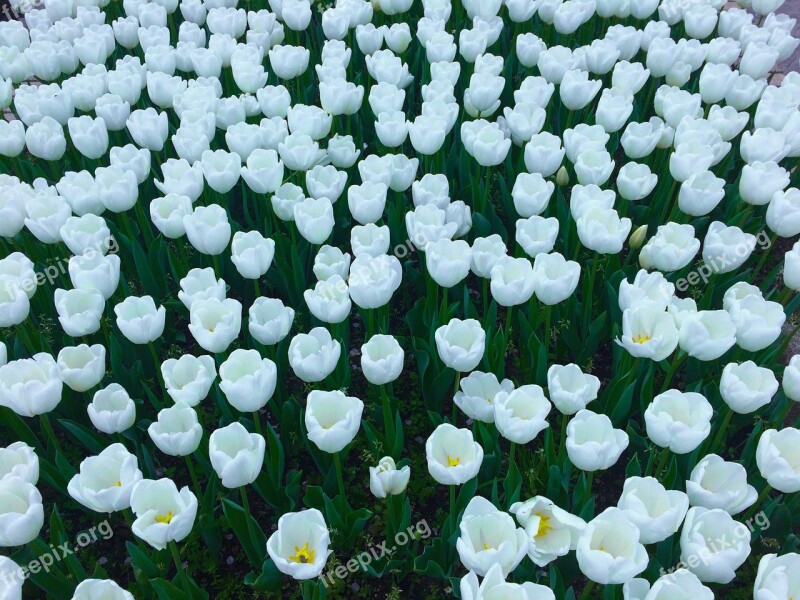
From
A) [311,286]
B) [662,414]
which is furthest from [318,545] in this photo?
[311,286]

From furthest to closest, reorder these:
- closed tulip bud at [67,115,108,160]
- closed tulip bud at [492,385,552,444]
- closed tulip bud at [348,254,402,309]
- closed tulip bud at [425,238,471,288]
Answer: closed tulip bud at [67,115,108,160] → closed tulip bud at [425,238,471,288] → closed tulip bud at [348,254,402,309] → closed tulip bud at [492,385,552,444]

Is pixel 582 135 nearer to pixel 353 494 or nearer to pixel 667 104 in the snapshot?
pixel 667 104

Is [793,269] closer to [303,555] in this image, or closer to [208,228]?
[303,555]

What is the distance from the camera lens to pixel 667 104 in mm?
3355

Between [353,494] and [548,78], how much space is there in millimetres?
2326

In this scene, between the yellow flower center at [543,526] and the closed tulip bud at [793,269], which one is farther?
the closed tulip bud at [793,269]

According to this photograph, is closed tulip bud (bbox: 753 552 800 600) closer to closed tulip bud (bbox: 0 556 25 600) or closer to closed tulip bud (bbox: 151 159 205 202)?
closed tulip bud (bbox: 0 556 25 600)

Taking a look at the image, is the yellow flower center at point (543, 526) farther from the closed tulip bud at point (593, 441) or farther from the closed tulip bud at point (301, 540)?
the closed tulip bud at point (301, 540)

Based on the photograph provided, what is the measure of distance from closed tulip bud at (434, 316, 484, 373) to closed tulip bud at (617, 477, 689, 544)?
0.63 m

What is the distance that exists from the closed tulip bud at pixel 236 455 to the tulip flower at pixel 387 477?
0.33m

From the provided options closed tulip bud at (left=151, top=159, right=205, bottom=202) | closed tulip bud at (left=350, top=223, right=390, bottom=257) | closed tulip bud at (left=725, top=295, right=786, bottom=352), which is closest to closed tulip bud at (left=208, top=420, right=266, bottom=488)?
closed tulip bud at (left=350, top=223, right=390, bottom=257)

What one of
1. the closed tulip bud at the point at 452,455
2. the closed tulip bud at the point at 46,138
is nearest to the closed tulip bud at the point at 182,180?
the closed tulip bud at the point at 46,138

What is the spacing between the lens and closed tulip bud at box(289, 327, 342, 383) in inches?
86.2

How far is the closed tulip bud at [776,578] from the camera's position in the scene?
5.43 ft
